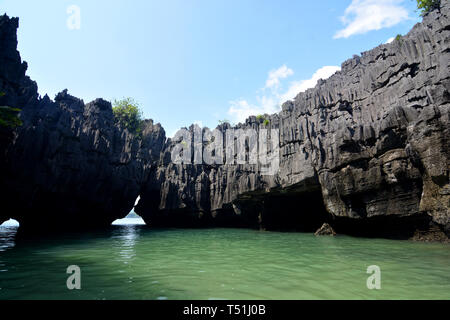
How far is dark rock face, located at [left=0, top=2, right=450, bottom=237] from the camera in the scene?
14.1 m

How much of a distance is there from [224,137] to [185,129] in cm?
631

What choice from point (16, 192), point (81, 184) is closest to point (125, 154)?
point (81, 184)

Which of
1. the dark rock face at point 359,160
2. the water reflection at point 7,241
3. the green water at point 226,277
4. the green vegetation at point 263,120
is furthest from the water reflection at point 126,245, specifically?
the green vegetation at point 263,120

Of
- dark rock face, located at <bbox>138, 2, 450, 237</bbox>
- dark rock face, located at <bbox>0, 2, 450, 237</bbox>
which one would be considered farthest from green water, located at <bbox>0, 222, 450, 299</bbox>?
dark rock face, located at <bbox>0, 2, 450, 237</bbox>

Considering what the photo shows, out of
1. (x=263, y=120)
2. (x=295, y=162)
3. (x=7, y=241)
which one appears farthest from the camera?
(x=263, y=120)

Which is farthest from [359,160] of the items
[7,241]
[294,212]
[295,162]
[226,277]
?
[7,241]

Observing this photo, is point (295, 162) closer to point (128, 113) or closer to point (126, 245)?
point (126, 245)

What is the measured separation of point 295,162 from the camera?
20.6 m

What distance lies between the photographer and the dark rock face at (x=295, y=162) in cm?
1407

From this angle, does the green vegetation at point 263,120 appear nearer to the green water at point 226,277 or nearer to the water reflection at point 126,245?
the water reflection at point 126,245

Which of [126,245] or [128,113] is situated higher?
[128,113]

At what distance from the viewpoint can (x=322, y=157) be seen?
18297 mm

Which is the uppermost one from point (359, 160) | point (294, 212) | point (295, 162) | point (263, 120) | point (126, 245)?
point (263, 120)
